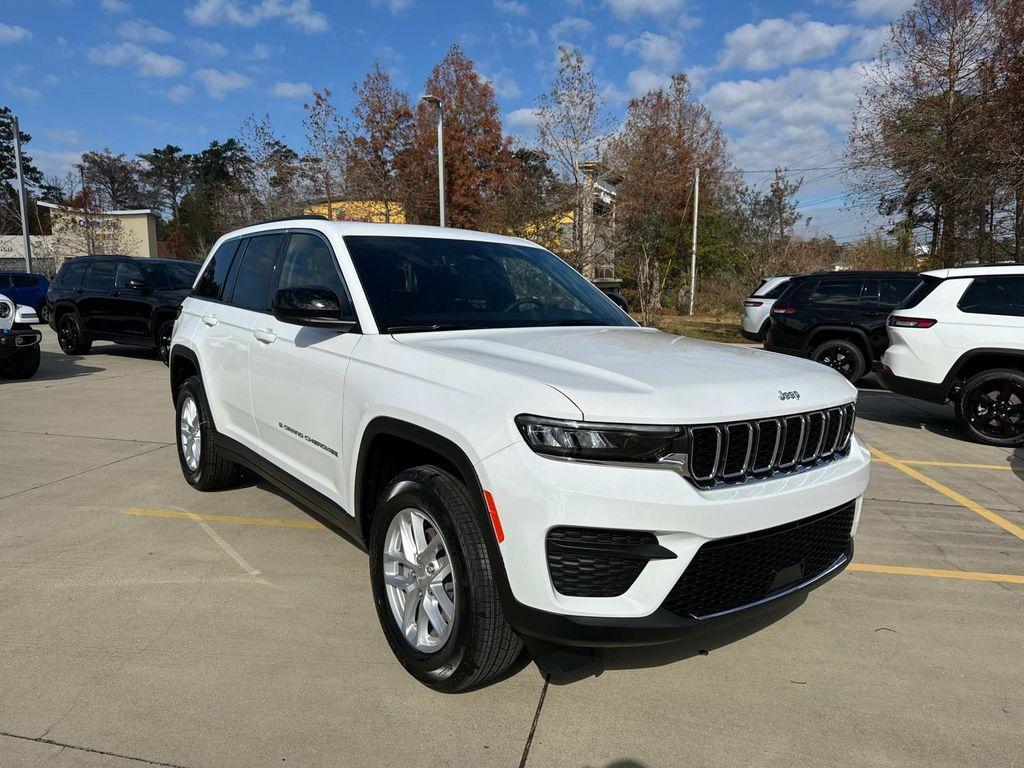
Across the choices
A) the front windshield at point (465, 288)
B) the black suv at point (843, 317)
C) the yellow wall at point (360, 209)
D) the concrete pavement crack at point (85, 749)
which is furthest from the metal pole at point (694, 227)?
the concrete pavement crack at point (85, 749)

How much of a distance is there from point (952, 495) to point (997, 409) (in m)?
2.33

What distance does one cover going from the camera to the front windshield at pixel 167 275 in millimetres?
12773

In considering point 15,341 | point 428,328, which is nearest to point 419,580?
point 428,328

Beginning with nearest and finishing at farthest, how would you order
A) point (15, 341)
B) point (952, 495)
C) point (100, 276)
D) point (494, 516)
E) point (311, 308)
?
point (494, 516), point (311, 308), point (952, 495), point (15, 341), point (100, 276)

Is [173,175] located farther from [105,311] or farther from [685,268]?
[105,311]

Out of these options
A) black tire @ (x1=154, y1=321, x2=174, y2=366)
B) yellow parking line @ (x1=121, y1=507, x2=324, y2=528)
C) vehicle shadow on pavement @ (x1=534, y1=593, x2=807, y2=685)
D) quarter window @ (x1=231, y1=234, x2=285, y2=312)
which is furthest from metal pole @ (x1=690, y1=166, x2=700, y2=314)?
vehicle shadow on pavement @ (x1=534, y1=593, x2=807, y2=685)

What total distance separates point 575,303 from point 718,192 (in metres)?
29.6

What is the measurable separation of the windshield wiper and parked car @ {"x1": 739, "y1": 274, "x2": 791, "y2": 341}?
1267 cm

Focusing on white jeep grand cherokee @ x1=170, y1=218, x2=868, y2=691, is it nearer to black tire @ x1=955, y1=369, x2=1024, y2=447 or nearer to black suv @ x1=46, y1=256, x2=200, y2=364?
black tire @ x1=955, y1=369, x2=1024, y2=447

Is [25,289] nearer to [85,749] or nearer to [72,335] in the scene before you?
[72,335]

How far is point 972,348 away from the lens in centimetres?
730

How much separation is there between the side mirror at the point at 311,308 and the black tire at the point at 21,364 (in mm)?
9839

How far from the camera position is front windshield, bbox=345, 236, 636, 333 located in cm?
337

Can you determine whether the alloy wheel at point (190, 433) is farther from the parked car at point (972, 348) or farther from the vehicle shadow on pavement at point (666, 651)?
the parked car at point (972, 348)
